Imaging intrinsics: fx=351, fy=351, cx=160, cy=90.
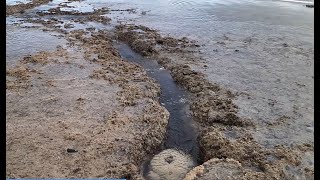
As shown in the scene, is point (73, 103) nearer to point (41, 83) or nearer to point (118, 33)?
point (41, 83)

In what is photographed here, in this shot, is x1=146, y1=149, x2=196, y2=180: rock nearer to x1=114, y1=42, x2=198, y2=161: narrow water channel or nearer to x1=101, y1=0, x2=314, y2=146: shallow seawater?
x1=114, y1=42, x2=198, y2=161: narrow water channel

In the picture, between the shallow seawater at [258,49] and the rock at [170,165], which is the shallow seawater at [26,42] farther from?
the rock at [170,165]

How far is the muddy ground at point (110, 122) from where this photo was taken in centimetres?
557

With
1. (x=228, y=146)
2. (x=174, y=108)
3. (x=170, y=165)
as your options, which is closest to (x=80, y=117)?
(x=174, y=108)

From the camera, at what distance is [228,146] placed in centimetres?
611

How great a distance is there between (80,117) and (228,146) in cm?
298

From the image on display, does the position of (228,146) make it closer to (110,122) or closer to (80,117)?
(110,122)

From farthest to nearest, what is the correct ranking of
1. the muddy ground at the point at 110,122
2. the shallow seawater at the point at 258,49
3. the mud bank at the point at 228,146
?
the shallow seawater at the point at 258,49
the muddy ground at the point at 110,122
the mud bank at the point at 228,146

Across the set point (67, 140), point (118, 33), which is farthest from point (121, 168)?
point (118, 33)

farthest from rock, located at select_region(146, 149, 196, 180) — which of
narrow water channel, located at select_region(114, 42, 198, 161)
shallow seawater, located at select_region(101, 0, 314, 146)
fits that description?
shallow seawater, located at select_region(101, 0, 314, 146)

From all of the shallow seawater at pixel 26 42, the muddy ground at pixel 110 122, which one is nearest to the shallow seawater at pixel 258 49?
the muddy ground at pixel 110 122

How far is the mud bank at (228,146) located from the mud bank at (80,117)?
33.8 inches

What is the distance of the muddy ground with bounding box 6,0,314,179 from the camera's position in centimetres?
557
